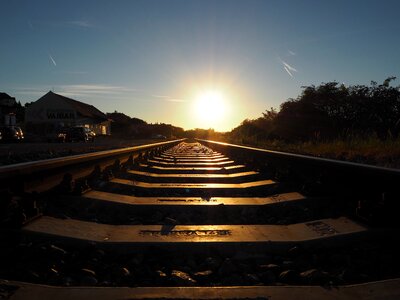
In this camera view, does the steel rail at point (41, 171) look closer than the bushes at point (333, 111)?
Yes

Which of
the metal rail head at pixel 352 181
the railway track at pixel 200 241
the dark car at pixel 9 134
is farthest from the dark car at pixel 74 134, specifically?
the railway track at pixel 200 241

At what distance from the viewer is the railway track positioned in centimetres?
243

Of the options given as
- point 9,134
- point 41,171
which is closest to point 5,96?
point 9,134

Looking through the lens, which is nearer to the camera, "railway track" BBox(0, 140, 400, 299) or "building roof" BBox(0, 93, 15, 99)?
"railway track" BBox(0, 140, 400, 299)

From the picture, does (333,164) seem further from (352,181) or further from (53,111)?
(53,111)

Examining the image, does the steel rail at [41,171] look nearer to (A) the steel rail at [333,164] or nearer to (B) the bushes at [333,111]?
(A) the steel rail at [333,164]

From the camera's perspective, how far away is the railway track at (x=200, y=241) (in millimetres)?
2426

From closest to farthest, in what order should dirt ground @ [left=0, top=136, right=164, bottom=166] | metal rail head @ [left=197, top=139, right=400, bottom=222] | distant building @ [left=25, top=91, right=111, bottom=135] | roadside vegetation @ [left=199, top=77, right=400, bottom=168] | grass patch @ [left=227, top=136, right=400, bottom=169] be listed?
metal rail head @ [left=197, top=139, right=400, bottom=222]
grass patch @ [left=227, top=136, right=400, bottom=169]
dirt ground @ [left=0, top=136, right=164, bottom=166]
roadside vegetation @ [left=199, top=77, right=400, bottom=168]
distant building @ [left=25, top=91, right=111, bottom=135]

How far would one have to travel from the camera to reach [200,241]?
3.24m

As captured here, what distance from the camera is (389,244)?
10.5 feet

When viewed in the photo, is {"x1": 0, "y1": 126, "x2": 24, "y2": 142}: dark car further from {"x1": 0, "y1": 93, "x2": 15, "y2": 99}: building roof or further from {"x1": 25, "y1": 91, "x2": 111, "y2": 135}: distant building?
{"x1": 0, "y1": 93, "x2": 15, "y2": 99}: building roof

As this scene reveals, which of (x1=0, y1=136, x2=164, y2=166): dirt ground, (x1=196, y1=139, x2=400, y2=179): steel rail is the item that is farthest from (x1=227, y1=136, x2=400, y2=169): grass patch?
(x1=0, y1=136, x2=164, y2=166): dirt ground

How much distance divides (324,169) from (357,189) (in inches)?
37.2

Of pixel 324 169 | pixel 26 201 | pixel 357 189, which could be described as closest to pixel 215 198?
pixel 324 169
